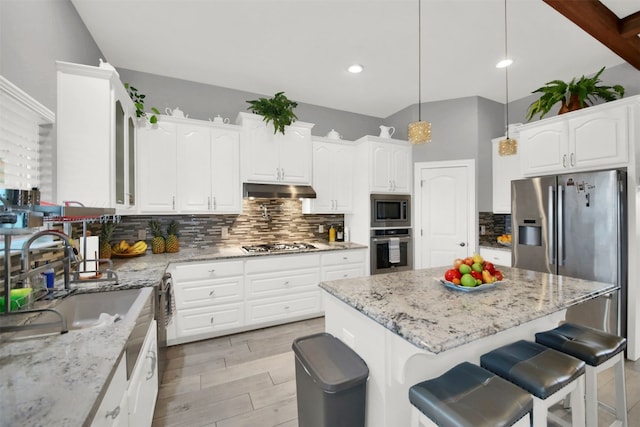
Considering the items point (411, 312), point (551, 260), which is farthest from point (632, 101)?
point (411, 312)

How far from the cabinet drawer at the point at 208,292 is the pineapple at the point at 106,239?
683 mm

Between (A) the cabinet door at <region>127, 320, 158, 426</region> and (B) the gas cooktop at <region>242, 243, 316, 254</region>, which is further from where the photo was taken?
(B) the gas cooktop at <region>242, 243, 316, 254</region>

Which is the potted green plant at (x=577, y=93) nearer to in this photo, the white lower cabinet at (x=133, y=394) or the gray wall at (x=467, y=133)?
the gray wall at (x=467, y=133)

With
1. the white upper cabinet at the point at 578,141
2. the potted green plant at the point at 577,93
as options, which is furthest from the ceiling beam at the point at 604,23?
the white upper cabinet at the point at 578,141

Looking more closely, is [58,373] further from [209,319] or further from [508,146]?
[508,146]

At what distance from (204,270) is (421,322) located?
2.35m

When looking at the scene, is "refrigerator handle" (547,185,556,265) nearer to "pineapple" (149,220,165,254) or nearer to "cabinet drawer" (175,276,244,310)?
"cabinet drawer" (175,276,244,310)

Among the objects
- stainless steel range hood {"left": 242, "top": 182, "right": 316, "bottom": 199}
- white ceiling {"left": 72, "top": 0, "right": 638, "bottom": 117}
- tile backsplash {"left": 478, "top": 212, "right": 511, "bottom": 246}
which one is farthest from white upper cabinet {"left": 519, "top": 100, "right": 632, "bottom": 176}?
stainless steel range hood {"left": 242, "top": 182, "right": 316, "bottom": 199}

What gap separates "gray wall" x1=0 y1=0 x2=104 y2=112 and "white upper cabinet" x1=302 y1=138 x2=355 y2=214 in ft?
8.13

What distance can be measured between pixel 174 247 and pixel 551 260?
3.97 m

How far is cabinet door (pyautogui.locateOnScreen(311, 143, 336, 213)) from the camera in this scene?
12.2 ft

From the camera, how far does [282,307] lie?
10.5 ft

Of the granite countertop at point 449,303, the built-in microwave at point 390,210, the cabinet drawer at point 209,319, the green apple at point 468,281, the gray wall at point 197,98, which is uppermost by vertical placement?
the gray wall at point 197,98

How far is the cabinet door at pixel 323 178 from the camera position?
12.2ft
